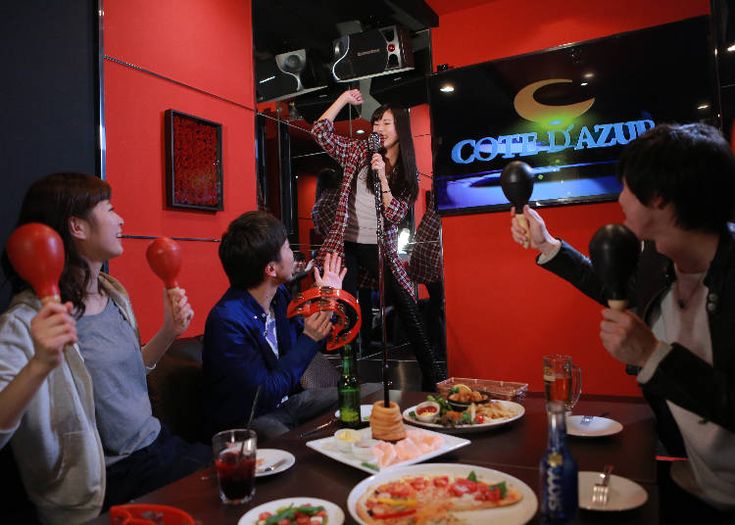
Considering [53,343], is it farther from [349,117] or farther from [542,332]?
[349,117]

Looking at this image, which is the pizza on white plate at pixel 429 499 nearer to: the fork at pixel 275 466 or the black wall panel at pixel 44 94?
the fork at pixel 275 466

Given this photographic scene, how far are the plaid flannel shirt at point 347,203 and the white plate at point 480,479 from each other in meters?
2.94

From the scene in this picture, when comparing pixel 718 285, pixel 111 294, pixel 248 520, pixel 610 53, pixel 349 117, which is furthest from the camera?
pixel 349 117

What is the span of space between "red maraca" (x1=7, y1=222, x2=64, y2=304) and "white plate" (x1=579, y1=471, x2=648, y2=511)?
1127 millimetres

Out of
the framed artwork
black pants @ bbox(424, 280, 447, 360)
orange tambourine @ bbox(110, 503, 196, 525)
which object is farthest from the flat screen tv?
orange tambourine @ bbox(110, 503, 196, 525)

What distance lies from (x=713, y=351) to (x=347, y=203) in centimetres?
304

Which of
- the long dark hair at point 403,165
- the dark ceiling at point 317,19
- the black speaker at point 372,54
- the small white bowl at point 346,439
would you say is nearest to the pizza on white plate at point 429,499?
the small white bowl at point 346,439

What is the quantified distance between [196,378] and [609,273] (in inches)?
65.8

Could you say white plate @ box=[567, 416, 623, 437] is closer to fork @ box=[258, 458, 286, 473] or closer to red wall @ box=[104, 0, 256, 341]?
fork @ box=[258, 458, 286, 473]

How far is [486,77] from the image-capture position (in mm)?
4066

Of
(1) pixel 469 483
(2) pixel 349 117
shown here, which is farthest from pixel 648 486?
(2) pixel 349 117

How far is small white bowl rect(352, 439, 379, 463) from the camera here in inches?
50.8

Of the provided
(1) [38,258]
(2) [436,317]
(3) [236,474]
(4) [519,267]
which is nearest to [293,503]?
(3) [236,474]

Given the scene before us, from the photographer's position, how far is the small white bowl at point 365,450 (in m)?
1.29
